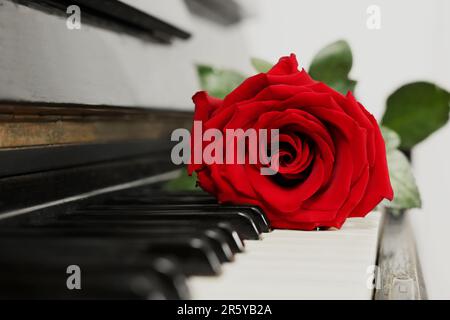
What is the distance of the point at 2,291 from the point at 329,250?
342 millimetres

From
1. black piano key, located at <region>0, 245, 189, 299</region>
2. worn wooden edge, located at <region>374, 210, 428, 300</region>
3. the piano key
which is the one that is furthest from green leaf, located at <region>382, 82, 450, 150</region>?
black piano key, located at <region>0, 245, 189, 299</region>

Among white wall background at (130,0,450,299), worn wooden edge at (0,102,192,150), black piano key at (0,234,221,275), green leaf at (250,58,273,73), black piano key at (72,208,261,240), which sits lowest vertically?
black piano key at (0,234,221,275)

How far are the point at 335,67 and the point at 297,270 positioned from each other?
522mm

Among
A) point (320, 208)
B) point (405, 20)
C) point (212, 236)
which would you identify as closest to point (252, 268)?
point (212, 236)

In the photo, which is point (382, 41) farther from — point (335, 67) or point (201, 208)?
point (201, 208)

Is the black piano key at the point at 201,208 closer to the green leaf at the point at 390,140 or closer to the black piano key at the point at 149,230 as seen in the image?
the black piano key at the point at 149,230

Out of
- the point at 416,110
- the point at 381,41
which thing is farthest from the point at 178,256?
the point at 381,41

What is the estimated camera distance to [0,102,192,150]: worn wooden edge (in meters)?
0.73

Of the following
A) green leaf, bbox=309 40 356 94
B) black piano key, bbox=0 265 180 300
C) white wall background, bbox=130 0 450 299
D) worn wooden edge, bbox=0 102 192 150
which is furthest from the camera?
white wall background, bbox=130 0 450 299

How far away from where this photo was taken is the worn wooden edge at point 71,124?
0.73 metres

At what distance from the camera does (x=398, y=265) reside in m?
0.69

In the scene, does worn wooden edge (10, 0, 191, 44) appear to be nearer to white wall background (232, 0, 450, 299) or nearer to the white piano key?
the white piano key

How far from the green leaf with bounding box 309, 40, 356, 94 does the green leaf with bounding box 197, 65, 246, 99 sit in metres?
0.14

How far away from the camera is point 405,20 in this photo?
296cm
